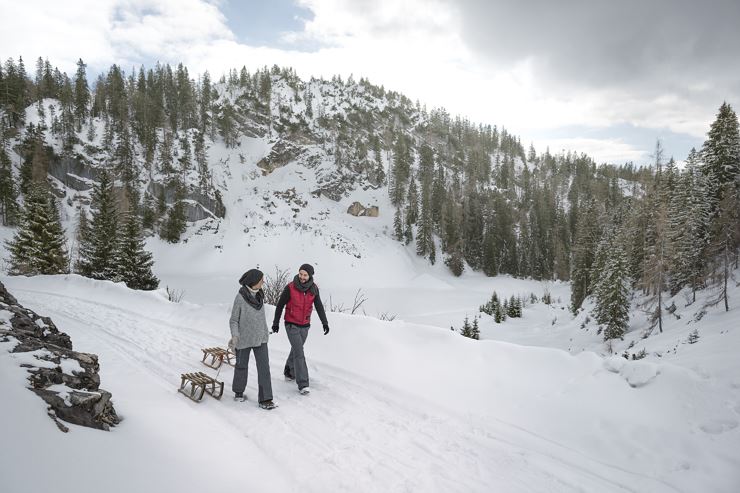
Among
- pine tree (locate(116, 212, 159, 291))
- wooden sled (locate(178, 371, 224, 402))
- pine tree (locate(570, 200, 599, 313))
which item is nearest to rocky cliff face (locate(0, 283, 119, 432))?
wooden sled (locate(178, 371, 224, 402))

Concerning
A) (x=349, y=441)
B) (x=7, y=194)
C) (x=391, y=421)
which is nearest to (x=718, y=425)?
(x=391, y=421)

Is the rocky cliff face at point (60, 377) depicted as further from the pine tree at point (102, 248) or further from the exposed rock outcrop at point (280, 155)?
the exposed rock outcrop at point (280, 155)

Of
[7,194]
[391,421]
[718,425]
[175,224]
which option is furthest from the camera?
[175,224]

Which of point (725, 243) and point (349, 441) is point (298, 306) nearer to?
point (349, 441)

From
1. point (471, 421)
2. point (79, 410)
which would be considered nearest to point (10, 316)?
point (79, 410)

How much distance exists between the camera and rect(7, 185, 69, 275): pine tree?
65.1ft

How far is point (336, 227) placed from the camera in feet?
166

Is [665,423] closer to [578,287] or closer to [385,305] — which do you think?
[385,305]

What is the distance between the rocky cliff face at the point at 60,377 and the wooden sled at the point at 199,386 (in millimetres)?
1319

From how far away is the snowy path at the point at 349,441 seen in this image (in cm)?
352

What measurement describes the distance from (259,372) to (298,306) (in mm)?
1144

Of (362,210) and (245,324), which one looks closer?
(245,324)

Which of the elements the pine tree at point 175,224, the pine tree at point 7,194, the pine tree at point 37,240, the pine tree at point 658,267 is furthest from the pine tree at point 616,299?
the pine tree at point 7,194

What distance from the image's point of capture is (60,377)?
3.46m
